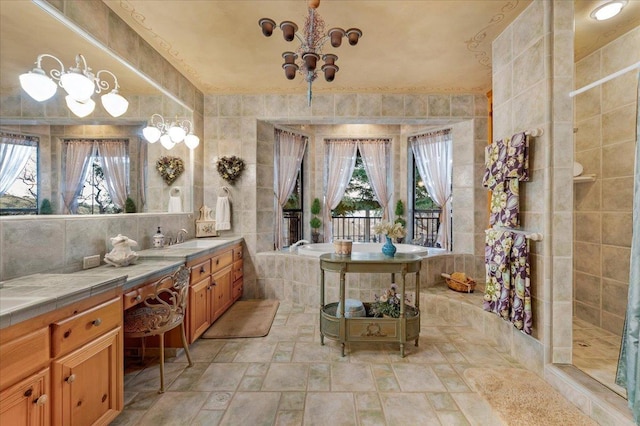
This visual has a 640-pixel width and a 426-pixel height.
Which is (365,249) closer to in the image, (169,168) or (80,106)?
(169,168)

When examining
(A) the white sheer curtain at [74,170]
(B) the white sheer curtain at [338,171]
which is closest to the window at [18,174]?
(A) the white sheer curtain at [74,170]

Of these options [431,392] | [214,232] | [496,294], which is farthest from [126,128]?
[496,294]

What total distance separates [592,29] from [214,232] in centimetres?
455

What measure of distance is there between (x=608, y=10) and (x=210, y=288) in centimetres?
426

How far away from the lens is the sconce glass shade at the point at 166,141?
305 centimetres

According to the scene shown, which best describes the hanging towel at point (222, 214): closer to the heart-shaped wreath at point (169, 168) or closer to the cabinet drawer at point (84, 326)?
the heart-shaped wreath at point (169, 168)

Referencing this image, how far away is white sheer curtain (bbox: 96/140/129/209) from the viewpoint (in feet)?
7.86

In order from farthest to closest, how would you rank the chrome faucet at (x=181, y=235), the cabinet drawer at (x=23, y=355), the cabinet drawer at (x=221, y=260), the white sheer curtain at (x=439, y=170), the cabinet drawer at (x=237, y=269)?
the white sheer curtain at (x=439, y=170) < the cabinet drawer at (x=237, y=269) < the chrome faucet at (x=181, y=235) < the cabinet drawer at (x=221, y=260) < the cabinet drawer at (x=23, y=355)

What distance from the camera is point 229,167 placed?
388 centimetres

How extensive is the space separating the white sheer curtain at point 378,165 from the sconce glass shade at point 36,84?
13.5ft

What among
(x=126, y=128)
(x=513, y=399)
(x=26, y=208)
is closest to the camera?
(x=26, y=208)

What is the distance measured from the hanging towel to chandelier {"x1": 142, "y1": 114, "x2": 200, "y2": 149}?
79cm

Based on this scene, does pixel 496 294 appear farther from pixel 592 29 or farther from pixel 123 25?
pixel 123 25

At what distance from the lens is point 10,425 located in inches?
42.7
